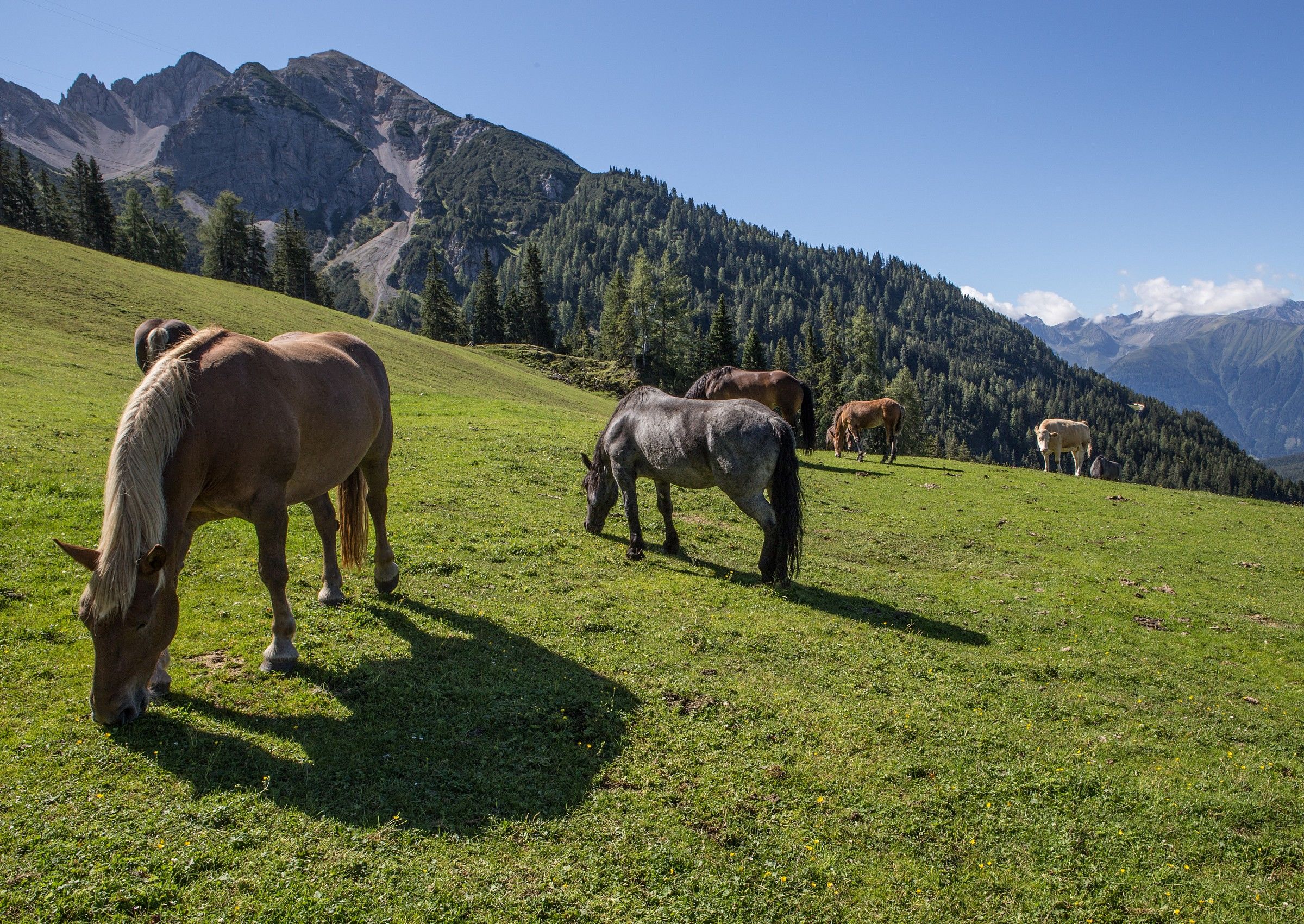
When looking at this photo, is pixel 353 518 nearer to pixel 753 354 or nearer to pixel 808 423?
pixel 808 423

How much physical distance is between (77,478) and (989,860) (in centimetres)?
1408

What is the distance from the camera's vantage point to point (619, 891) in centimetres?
443

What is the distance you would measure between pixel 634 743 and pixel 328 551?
4.70 m

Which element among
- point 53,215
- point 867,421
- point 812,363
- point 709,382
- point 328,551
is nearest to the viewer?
point 328,551

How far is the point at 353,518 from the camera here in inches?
338

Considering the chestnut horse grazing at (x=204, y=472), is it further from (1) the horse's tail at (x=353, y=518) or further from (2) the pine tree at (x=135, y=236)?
(2) the pine tree at (x=135, y=236)

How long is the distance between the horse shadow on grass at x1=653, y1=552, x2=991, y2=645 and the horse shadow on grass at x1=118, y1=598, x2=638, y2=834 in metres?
4.56

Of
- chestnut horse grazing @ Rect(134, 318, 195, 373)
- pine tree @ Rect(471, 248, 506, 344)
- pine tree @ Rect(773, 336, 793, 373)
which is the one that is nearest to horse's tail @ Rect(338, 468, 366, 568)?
chestnut horse grazing @ Rect(134, 318, 195, 373)

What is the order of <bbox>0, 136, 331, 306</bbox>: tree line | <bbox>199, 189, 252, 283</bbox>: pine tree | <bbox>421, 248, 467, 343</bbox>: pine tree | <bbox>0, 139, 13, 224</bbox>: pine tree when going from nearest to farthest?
<bbox>0, 139, 13, 224</bbox>: pine tree → <bbox>0, 136, 331, 306</bbox>: tree line → <bbox>199, 189, 252, 283</bbox>: pine tree → <bbox>421, 248, 467, 343</bbox>: pine tree

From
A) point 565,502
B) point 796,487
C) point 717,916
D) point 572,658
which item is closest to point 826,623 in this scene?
point 796,487

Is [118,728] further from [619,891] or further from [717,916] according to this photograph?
[717,916]

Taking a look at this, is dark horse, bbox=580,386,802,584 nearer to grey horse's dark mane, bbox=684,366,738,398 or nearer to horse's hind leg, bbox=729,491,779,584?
horse's hind leg, bbox=729,491,779,584

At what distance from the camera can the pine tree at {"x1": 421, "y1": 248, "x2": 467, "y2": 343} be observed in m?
82.0

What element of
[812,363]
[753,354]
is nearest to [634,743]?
[753,354]
